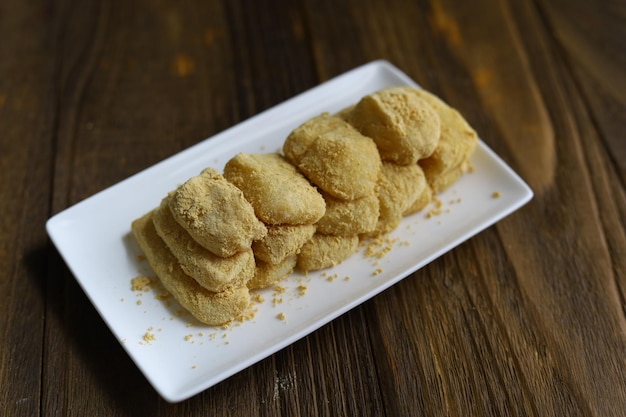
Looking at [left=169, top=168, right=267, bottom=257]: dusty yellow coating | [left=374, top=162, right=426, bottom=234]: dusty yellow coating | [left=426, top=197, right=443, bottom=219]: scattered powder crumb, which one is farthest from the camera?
[left=426, top=197, right=443, bottom=219]: scattered powder crumb

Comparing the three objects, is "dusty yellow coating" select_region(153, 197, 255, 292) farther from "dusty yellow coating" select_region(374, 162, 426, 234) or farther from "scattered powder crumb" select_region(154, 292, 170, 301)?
"dusty yellow coating" select_region(374, 162, 426, 234)

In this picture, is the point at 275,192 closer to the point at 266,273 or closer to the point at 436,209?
the point at 266,273

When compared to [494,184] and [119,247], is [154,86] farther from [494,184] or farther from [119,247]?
[494,184]

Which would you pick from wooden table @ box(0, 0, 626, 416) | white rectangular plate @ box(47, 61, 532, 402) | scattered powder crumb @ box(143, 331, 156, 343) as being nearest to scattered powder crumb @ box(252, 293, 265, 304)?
white rectangular plate @ box(47, 61, 532, 402)

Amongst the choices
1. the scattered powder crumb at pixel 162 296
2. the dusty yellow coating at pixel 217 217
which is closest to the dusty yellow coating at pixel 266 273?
the dusty yellow coating at pixel 217 217

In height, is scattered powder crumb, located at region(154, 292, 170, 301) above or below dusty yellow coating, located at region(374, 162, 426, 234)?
above

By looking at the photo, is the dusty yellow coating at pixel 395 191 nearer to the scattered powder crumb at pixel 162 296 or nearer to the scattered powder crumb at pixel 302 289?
the scattered powder crumb at pixel 302 289
